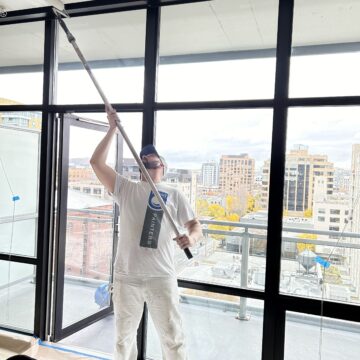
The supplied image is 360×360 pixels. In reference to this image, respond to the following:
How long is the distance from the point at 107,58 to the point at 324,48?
1562 millimetres

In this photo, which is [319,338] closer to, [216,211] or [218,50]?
[216,211]

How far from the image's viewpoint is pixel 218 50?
7.77 ft

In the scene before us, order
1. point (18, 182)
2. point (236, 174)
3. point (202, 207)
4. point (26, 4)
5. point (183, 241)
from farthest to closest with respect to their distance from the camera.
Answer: point (18, 182) → point (26, 4) → point (202, 207) → point (236, 174) → point (183, 241)

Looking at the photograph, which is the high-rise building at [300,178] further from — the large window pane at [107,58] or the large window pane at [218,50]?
the large window pane at [107,58]

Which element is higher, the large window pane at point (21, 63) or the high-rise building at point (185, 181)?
the large window pane at point (21, 63)

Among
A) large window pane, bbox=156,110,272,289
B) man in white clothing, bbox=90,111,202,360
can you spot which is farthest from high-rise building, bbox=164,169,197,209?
man in white clothing, bbox=90,111,202,360

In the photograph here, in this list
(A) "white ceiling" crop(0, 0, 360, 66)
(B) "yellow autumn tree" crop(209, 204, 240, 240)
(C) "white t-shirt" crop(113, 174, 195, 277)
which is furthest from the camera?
(B) "yellow autumn tree" crop(209, 204, 240, 240)

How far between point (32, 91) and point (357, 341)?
2.97 metres

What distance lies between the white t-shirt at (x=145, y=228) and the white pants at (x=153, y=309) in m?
0.06

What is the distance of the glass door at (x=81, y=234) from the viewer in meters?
2.71

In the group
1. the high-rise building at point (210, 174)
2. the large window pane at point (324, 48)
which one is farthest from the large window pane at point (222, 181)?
the large window pane at point (324, 48)

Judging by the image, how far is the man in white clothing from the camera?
1982 mm

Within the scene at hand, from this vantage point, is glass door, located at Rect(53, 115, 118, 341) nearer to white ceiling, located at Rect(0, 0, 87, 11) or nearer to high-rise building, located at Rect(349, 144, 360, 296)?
white ceiling, located at Rect(0, 0, 87, 11)

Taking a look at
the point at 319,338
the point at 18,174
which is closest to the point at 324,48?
the point at 319,338
